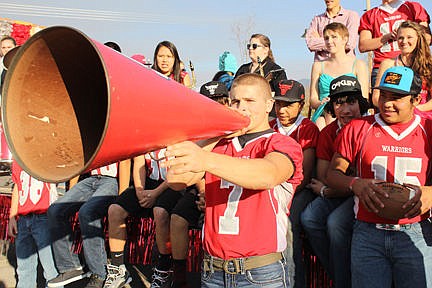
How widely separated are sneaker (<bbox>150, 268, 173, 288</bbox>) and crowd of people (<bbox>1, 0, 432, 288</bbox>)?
19 millimetres

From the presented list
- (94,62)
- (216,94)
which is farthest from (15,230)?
(94,62)

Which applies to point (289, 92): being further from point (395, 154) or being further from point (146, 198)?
point (146, 198)

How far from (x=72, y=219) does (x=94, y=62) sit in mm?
3631

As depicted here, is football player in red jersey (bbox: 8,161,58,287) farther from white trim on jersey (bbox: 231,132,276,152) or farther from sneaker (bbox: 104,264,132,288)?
white trim on jersey (bbox: 231,132,276,152)

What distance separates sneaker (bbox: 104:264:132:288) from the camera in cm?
453

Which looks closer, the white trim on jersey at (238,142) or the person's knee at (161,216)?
the white trim on jersey at (238,142)

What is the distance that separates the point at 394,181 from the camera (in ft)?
9.98

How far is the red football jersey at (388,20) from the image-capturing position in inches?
195

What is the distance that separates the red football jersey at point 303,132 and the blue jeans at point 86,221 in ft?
A: 6.38

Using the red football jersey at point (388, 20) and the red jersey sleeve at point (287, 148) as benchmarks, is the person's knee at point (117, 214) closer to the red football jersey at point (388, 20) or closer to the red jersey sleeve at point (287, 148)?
the red jersey sleeve at point (287, 148)

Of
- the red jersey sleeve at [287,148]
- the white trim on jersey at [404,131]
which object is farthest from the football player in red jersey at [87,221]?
the white trim on jersey at [404,131]

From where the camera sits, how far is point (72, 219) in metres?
5.27

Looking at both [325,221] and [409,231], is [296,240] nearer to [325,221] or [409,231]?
[325,221]

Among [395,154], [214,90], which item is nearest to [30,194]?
[214,90]
